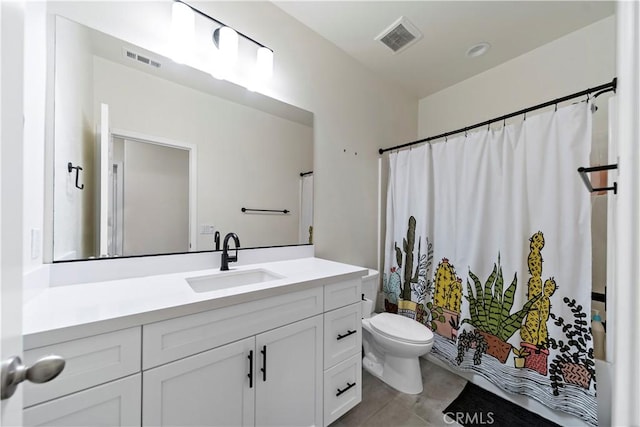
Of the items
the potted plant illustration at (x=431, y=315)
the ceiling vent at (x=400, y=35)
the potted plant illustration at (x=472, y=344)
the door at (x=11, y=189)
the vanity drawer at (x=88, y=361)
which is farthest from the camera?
the potted plant illustration at (x=431, y=315)

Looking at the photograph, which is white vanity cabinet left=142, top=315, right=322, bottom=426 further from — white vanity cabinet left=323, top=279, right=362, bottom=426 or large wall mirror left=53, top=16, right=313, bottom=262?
large wall mirror left=53, top=16, right=313, bottom=262

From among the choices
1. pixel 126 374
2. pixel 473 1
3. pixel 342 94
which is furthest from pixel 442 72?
pixel 126 374

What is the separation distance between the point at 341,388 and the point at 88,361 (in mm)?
1135

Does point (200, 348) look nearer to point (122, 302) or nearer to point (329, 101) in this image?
point (122, 302)

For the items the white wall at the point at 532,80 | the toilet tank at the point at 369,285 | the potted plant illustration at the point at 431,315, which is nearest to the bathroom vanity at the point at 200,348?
the toilet tank at the point at 369,285

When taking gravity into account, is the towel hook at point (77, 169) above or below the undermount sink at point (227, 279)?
above

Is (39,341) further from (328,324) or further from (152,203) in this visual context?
(328,324)

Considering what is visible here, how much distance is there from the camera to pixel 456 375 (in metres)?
1.86

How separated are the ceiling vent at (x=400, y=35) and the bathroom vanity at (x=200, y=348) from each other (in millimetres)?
1789

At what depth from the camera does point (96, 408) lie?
70 cm

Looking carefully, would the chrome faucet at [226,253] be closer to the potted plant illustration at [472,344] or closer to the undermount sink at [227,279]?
the undermount sink at [227,279]

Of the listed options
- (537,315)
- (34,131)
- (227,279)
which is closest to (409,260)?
(537,315)

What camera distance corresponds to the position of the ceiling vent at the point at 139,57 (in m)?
1.19

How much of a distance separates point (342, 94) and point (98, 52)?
1.57 metres
